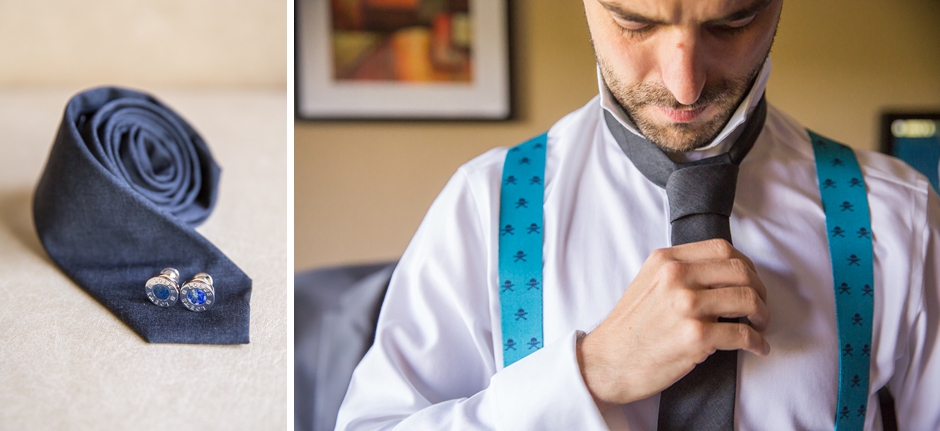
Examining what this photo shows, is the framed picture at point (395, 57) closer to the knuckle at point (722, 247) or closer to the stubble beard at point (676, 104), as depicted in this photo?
the stubble beard at point (676, 104)

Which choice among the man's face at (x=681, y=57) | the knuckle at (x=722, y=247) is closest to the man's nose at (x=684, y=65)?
the man's face at (x=681, y=57)

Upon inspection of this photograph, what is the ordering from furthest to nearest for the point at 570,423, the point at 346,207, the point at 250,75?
the point at 250,75, the point at 346,207, the point at 570,423

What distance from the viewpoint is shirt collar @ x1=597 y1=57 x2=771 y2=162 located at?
56 cm

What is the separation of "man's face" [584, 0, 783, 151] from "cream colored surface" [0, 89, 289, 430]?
397 mm

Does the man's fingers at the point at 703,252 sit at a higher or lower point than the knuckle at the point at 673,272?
higher

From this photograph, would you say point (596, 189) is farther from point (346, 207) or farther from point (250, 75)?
point (250, 75)

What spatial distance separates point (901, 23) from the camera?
78cm

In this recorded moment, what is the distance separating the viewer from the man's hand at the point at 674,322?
49cm

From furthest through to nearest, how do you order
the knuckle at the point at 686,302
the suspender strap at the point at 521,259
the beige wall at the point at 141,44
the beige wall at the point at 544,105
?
the beige wall at the point at 141,44, the beige wall at the point at 544,105, the suspender strap at the point at 521,259, the knuckle at the point at 686,302

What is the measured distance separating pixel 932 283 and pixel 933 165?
0.26 m

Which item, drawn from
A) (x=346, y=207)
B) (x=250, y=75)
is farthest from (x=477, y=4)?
(x=250, y=75)

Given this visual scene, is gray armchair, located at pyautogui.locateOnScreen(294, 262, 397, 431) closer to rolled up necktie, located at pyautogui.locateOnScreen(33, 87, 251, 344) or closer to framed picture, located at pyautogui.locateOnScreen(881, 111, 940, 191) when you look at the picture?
rolled up necktie, located at pyautogui.locateOnScreen(33, 87, 251, 344)

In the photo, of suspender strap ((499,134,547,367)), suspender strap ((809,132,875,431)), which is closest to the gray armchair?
suspender strap ((499,134,547,367))

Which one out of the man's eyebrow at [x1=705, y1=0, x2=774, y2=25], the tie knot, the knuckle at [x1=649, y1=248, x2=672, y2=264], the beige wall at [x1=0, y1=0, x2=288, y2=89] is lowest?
the knuckle at [x1=649, y1=248, x2=672, y2=264]
